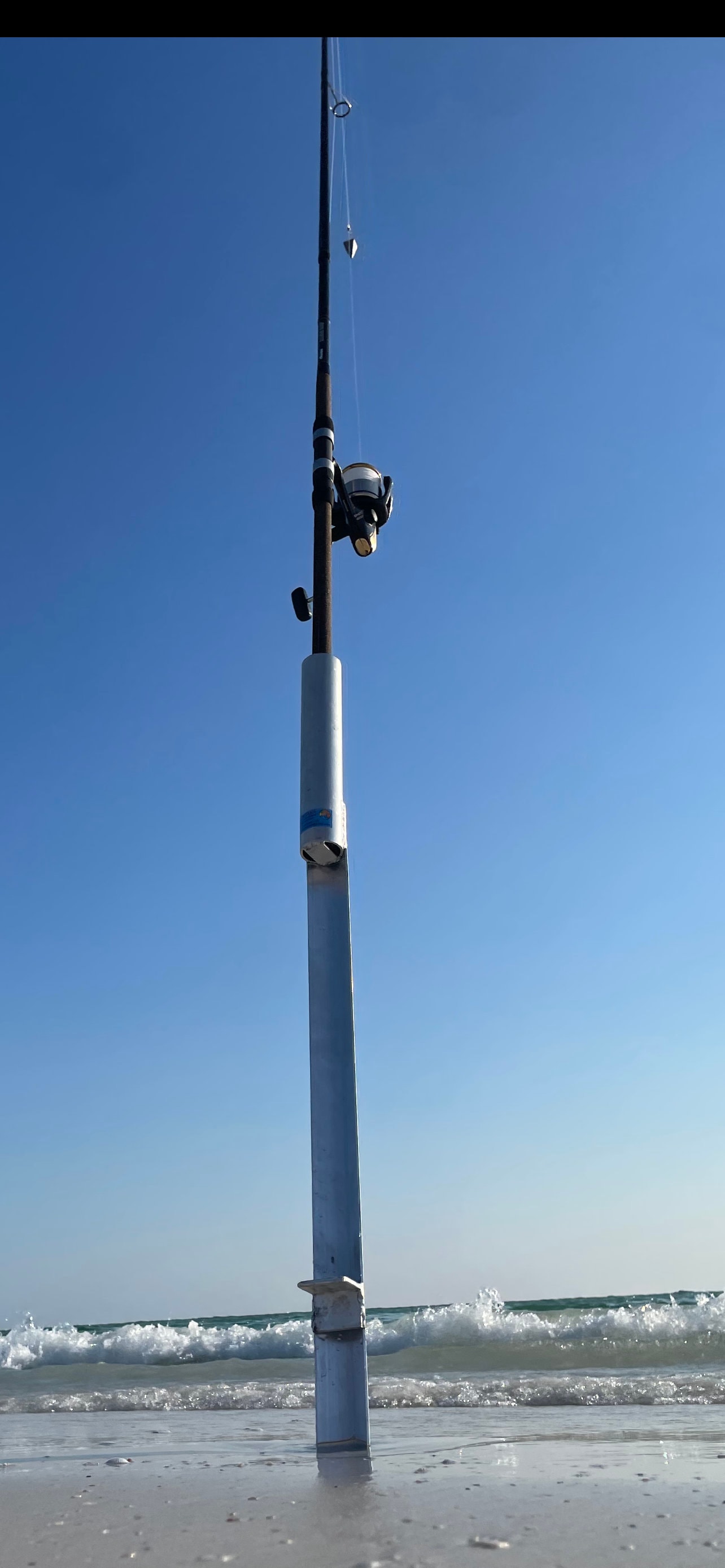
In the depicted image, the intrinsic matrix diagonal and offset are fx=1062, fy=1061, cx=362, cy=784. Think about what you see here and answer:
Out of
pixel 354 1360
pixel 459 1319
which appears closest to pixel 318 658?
pixel 354 1360

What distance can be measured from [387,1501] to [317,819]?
2.76 m

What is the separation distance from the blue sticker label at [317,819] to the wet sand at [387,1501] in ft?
8.86

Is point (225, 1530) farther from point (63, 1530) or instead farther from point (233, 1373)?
point (233, 1373)

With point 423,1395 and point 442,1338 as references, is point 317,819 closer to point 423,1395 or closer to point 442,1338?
point 423,1395

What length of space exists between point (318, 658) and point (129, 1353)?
14.9 metres

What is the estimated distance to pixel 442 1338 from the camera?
1437cm

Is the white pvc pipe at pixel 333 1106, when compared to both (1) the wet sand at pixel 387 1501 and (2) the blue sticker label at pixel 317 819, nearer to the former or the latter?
(2) the blue sticker label at pixel 317 819

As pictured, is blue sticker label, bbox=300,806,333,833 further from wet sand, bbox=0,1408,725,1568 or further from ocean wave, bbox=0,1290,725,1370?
ocean wave, bbox=0,1290,725,1370

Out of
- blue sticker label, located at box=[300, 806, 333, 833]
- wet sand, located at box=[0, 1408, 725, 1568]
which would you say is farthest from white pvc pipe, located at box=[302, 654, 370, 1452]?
wet sand, located at box=[0, 1408, 725, 1568]

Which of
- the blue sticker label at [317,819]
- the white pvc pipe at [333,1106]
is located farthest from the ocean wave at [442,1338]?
the blue sticker label at [317,819]

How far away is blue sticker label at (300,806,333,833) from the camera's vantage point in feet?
16.8

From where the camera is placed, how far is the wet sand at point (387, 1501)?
3229 millimetres
